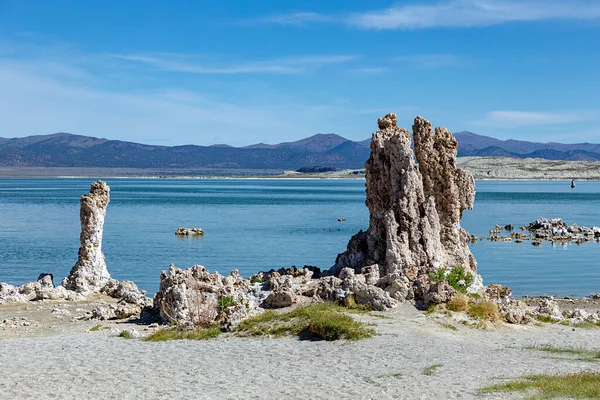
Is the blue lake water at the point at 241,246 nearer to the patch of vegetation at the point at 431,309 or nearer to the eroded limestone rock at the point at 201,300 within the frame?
the eroded limestone rock at the point at 201,300

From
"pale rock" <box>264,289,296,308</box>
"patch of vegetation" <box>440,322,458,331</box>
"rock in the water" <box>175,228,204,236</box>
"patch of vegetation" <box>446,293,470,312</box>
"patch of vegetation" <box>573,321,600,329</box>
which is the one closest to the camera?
"patch of vegetation" <box>440,322,458,331</box>

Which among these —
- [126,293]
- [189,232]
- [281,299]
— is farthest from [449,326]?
[189,232]

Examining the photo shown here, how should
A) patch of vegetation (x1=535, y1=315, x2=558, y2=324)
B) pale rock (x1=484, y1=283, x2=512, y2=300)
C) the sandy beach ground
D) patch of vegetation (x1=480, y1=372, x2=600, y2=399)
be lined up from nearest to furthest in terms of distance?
patch of vegetation (x1=480, y1=372, x2=600, y2=399) < the sandy beach ground < patch of vegetation (x1=535, y1=315, x2=558, y2=324) < pale rock (x1=484, y1=283, x2=512, y2=300)

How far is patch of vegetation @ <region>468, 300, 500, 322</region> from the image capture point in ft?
58.2

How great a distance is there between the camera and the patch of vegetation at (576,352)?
47.3 feet

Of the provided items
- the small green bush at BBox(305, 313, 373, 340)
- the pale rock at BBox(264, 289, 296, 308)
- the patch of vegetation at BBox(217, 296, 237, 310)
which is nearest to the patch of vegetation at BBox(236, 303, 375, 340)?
the small green bush at BBox(305, 313, 373, 340)

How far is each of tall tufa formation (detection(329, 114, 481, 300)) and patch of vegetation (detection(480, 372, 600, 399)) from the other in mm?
6952

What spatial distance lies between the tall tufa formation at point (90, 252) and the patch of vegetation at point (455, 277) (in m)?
10.0

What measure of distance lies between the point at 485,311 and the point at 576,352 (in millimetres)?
3032

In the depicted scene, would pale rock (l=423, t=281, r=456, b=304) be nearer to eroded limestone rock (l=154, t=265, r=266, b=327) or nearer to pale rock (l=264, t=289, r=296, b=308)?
pale rock (l=264, t=289, r=296, b=308)

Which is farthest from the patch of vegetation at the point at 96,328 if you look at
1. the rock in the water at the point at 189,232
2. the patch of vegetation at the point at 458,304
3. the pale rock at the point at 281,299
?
the rock in the water at the point at 189,232

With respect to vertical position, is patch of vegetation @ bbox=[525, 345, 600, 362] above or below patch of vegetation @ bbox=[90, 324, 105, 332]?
above

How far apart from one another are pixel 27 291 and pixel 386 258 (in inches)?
391

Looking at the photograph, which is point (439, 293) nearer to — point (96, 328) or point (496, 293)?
point (496, 293)
